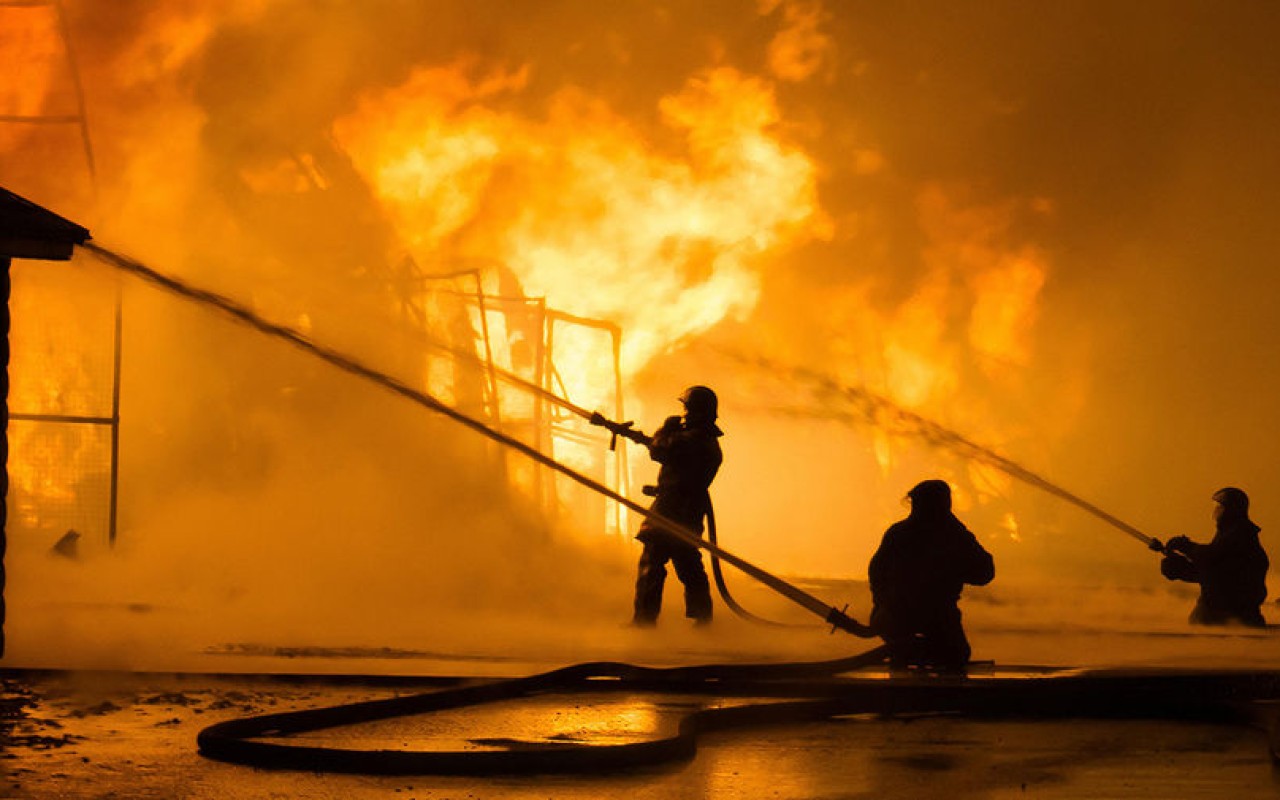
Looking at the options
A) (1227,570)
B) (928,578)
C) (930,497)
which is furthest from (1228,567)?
(930,497)

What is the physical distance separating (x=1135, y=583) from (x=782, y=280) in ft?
22.8

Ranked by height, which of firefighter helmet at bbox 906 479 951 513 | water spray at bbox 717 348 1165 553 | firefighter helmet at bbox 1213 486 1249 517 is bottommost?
firefighter helmet at bbox 906 479 951 513

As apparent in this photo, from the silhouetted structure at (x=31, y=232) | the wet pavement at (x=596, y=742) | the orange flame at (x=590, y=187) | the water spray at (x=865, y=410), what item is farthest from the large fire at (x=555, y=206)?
the wet pavement at (x=596, y=742)

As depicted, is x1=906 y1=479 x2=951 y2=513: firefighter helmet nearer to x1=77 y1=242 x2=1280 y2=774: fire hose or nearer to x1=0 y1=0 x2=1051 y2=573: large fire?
x1=77 y1=242 x2=1280 y2=774: fire hose

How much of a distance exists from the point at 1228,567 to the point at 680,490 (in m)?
5.00

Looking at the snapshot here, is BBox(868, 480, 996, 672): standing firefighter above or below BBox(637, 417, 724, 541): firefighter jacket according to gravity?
below

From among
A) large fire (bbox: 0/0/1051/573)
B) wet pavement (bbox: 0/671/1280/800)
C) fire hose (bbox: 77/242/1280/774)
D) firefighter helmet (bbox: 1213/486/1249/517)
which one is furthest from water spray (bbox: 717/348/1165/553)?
wet pavement (bbox: 0/671/1280/800)

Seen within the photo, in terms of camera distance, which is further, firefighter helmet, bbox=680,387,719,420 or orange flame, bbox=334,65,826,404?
orange flame, bbox=334,65,826,404

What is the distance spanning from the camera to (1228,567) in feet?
54.9

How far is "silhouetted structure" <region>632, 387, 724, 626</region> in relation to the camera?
15.0m

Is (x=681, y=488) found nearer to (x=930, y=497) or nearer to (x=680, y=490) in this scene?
(x=680, y=490)

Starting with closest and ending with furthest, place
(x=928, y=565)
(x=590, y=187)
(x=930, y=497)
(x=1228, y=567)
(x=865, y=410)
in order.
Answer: (x=930, y=497)
(x=928, y=565)
(x=1228, y=567)
(x=590, y=187)
(x=865, y=410)

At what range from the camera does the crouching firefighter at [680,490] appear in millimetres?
15000

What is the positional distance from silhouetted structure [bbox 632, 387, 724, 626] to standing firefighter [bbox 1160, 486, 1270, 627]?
Result: 4.21m
